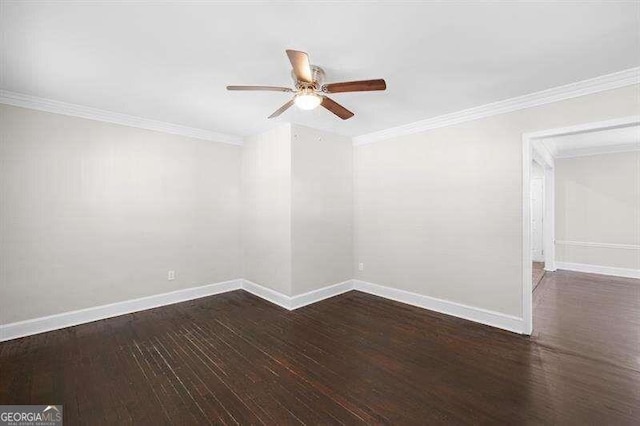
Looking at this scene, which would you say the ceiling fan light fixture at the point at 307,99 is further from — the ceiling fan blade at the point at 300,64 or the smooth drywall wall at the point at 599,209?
the smooth drywall wall at the point at 599,209

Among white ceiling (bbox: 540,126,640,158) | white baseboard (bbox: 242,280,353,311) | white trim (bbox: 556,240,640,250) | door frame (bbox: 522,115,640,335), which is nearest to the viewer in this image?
door frame (bbox: 522,115,640,335)

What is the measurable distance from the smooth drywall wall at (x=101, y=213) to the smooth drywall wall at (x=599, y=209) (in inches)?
289

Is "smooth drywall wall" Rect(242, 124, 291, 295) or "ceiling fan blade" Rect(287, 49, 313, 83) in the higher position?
"ceiling fan blade" Rect(287, 49, 313, 83)

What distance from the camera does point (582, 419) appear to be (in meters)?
1.85

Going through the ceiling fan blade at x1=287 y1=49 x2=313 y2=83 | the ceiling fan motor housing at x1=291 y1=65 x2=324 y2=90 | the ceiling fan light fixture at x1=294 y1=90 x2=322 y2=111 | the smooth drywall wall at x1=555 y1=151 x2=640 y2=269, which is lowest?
the smooth drywall wall at x1=555 y1=151 x2=640 y2=269

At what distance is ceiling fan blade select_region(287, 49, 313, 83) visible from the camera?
175 centimetres

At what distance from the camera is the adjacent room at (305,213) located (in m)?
1.94

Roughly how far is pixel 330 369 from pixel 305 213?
2170 mm

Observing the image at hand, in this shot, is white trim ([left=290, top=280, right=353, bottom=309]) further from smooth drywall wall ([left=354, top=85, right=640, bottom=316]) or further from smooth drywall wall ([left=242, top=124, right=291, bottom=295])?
smooth drywall wall ([left=354, top=85, right=640, bottom=316])

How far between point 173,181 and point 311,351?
3.16m

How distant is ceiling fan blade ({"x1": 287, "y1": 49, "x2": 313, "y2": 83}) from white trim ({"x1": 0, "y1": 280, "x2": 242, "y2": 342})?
3.69 metres

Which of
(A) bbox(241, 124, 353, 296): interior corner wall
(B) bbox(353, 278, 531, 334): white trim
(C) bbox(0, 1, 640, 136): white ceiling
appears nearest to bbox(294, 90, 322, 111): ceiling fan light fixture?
(C) bbox(0, 1, 640, 136): white ceiling

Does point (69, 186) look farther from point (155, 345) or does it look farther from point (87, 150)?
point (155, 345)

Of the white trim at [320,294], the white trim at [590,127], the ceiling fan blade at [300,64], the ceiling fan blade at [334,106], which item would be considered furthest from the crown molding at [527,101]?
the white trim at [320,294]
